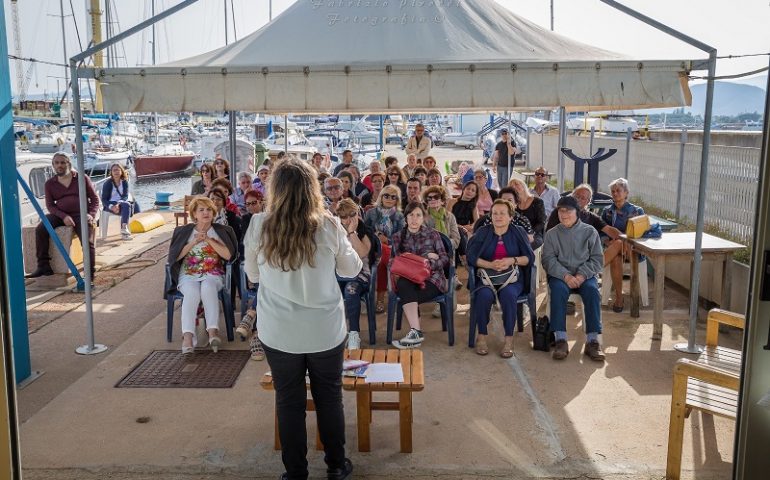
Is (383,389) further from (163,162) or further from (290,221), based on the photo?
(163,162)

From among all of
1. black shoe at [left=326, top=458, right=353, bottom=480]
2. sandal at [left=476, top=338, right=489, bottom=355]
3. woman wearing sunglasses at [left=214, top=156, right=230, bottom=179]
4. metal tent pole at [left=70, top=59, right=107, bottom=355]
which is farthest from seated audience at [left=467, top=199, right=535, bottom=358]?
woman wearing sunglasses at [left=214, top=156, right=230, bottom=179]

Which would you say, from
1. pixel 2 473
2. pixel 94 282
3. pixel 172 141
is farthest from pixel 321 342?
pixel 172 141

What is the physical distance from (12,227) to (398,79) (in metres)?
3.07

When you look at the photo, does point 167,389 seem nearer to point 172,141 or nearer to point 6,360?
point 6,360

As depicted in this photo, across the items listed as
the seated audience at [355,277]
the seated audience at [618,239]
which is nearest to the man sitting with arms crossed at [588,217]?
the seated audience at [618,239]

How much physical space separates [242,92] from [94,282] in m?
3.83

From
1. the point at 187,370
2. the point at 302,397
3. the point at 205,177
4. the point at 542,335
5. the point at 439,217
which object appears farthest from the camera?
the point at 205,177

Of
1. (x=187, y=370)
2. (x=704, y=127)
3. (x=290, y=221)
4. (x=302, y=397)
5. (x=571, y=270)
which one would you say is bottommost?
(x=187, y=370)

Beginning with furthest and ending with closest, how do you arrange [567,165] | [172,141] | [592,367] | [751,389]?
[172,141]
[567,165]
[592,367]
[751,389]

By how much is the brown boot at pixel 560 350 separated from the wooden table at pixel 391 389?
1.71m

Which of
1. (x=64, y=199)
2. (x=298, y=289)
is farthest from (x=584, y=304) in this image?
(x=64, y=199)

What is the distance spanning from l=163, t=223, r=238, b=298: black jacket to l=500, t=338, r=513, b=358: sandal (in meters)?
2.44

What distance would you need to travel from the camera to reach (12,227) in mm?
4949

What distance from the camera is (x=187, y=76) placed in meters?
5.42
